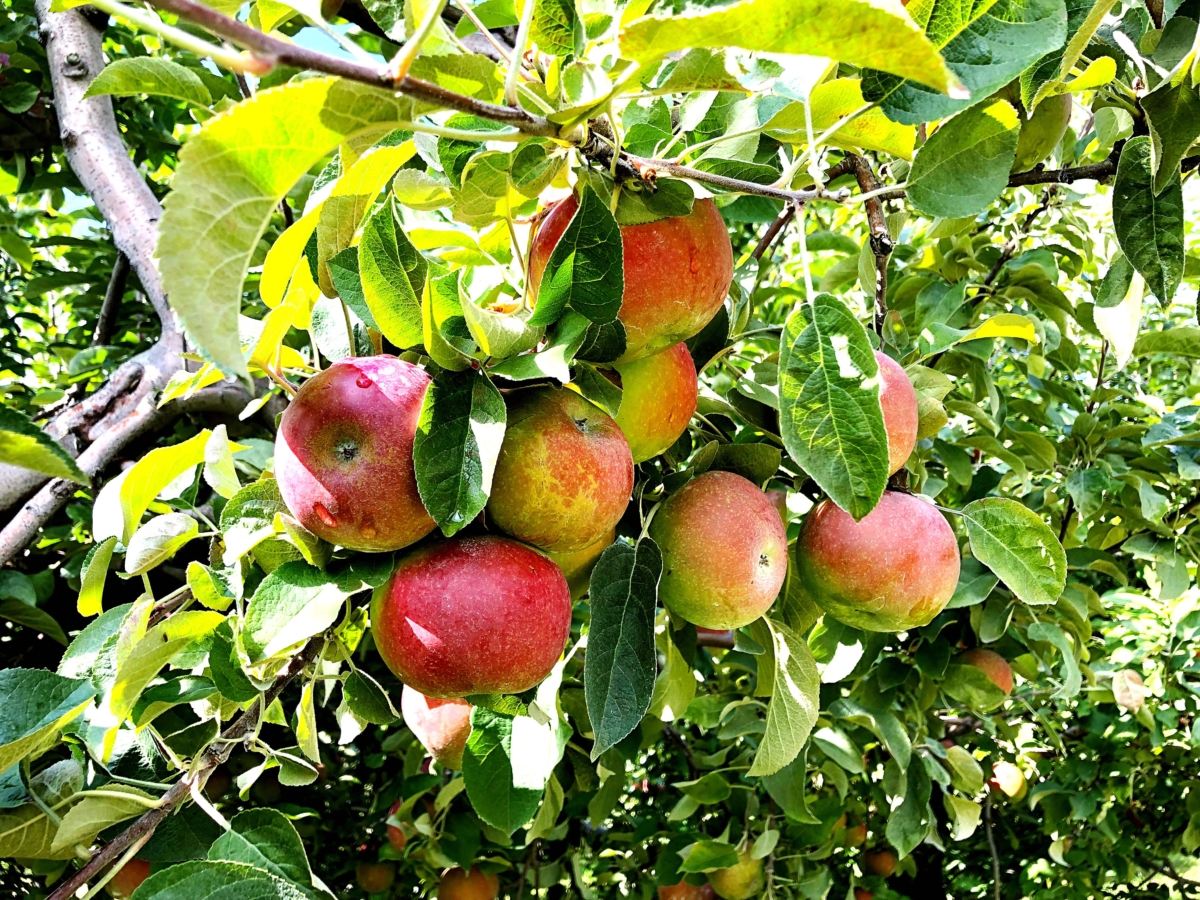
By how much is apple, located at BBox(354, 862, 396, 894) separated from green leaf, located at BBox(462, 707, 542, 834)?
1.52 m

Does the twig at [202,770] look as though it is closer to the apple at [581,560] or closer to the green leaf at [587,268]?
the apple at [581,560]

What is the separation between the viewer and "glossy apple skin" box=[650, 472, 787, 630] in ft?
3.13

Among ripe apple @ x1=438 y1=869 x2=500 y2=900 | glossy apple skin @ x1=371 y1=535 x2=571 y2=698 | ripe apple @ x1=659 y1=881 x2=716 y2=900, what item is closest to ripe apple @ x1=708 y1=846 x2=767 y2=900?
ripe apple @ x1=659 y1=881 x2=716 y2=900

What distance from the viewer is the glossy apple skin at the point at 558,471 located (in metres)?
0.78

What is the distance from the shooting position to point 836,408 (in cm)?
72

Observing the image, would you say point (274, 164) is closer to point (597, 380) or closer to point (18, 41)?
point (597, 380)

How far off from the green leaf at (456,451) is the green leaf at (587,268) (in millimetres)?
102

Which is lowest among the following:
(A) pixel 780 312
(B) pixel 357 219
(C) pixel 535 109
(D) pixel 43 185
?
(A) pixel 780 312

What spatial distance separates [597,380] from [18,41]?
7.69 feet

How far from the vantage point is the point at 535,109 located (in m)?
0.73

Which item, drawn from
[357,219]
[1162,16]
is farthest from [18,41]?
[1162,16]

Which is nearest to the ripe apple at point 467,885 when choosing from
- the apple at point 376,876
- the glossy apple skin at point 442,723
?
the apple at point 376,876

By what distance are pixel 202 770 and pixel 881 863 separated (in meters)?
2.66

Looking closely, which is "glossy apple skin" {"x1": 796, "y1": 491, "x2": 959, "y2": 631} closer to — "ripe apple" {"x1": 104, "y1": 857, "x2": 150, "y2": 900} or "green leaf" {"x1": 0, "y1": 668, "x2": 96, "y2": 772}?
"green leaf" {"x1": 0, "y1": 668, "x2": 96, "y2": 772}
